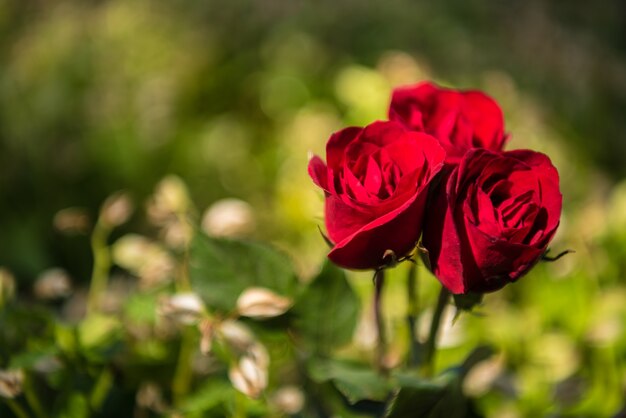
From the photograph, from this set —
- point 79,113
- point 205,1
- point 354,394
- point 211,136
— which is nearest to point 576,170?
point 211,136

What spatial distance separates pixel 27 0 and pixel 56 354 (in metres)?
2.00

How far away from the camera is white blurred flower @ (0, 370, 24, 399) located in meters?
0.64

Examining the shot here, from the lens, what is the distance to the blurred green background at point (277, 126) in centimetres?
99

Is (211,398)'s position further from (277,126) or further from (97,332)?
(277,126)

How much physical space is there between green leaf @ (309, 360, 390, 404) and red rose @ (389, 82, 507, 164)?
19 centimetres

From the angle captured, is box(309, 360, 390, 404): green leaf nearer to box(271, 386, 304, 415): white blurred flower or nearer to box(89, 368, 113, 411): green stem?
box(271, 386, 304, 415): white blurred flower

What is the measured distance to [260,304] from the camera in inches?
24.9

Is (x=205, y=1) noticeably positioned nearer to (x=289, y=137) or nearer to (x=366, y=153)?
(x=289, y=137)

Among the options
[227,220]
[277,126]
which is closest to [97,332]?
[227,220]

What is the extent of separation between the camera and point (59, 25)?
2105mm

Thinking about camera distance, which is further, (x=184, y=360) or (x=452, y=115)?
(x=184, y=360)

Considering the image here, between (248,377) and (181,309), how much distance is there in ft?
0.26

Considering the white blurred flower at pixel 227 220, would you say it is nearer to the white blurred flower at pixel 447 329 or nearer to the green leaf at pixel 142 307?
the green leaf at pixel 142 307

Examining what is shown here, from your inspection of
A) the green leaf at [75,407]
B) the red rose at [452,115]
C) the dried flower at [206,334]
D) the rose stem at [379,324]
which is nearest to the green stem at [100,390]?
the green leaf at [75,407]
